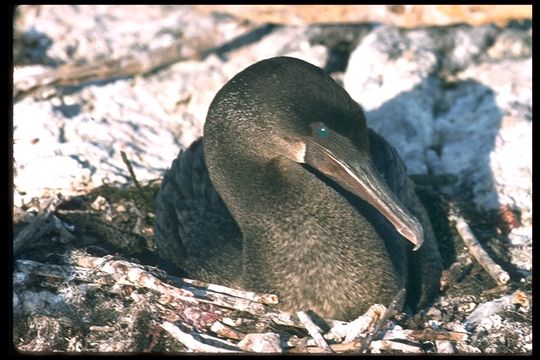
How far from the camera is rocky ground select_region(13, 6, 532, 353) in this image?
260 inches

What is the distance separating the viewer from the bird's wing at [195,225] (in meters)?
6.90

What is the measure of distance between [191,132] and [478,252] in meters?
2.86

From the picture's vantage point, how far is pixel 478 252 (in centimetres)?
729

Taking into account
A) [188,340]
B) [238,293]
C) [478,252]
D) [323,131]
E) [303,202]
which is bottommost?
[188,340]

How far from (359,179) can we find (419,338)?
41.1 inches

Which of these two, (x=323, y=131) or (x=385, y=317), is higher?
(x=323, y=131)

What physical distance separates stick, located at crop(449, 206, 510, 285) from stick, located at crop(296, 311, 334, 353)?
1.49 m

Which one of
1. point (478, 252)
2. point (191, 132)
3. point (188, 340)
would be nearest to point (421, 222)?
point (478, 252)

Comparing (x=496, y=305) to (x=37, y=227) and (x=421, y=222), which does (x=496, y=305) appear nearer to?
(x=421, y=222)

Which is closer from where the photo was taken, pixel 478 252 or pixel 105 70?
pixel 478 252

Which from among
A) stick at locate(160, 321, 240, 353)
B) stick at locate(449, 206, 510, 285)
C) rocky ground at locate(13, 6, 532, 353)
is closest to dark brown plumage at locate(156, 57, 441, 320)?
rocky ground at locate(13, 6, 532, 353)

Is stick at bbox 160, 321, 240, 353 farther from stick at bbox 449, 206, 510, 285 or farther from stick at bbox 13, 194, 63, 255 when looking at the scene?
stick at bbox 449, 206, 510, 285

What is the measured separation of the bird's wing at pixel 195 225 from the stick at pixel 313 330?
2.09ft

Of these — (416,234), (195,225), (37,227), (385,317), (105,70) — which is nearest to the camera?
(385,317)
